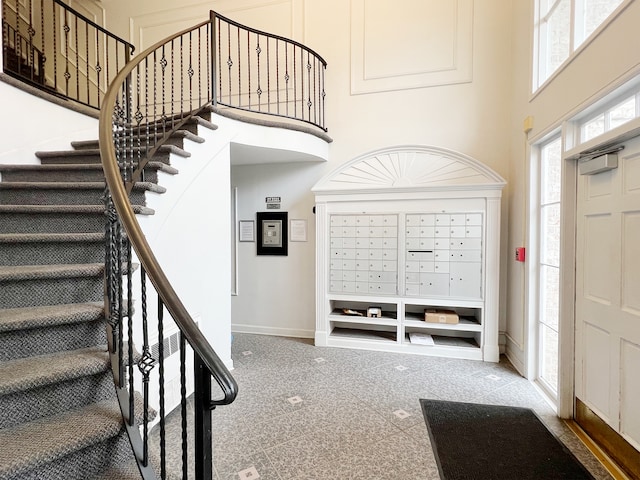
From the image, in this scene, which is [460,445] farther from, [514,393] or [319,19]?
[319,19]

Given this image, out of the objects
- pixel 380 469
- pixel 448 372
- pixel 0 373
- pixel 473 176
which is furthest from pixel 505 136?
pixel 0 373

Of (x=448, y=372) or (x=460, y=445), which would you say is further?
(x=448, y=372)

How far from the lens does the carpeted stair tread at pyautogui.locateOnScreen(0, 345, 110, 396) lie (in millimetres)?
1184

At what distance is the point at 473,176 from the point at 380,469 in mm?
2857

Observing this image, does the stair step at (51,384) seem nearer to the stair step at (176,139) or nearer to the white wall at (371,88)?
the stair step at (176,139)

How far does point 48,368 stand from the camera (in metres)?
1.28

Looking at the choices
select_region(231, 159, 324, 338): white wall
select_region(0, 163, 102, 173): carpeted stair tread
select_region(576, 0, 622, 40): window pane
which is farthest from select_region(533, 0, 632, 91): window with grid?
select_region(0, 163, 102, 173): carpeted stair tread

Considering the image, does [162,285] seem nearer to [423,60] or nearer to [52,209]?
[52,209]

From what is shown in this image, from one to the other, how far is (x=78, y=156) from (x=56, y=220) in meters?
0.96

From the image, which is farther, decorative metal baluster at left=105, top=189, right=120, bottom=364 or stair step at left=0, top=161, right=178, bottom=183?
stair step at left=0, top=161, right=178, bottom=183

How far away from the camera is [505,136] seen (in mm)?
3648

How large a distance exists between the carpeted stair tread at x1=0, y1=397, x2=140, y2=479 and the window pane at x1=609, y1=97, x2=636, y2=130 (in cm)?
303

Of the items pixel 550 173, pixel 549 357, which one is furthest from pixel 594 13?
pixel 549 357

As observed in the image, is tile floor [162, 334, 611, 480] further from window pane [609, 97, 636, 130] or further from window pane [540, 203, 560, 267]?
window pane [609, 97, 636, 130]
